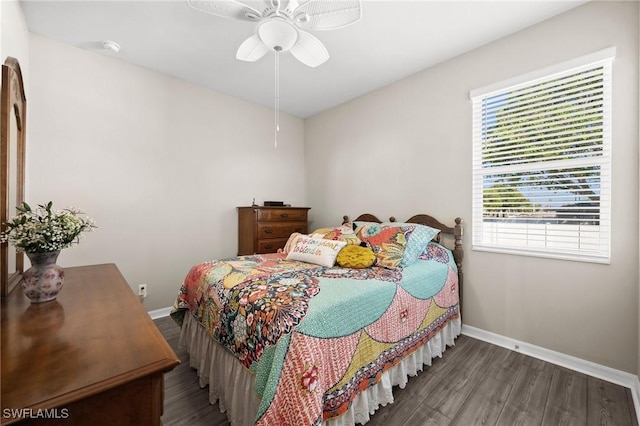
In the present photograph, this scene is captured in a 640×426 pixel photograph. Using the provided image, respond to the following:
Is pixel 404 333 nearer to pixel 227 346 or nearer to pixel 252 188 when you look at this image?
pixel 227 346

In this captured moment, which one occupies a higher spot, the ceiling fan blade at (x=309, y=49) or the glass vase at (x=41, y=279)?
the ceiling fan blade at (x=309, y=49)

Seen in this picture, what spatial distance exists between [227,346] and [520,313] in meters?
2.34

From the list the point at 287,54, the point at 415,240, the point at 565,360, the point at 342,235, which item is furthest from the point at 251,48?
the point at 565,360

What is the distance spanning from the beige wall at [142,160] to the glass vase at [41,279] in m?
1.72

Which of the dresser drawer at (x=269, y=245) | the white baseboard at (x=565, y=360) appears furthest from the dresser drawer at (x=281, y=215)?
the white baseboard at (x=565, y=360)

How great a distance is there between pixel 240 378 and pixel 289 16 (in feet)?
6.96

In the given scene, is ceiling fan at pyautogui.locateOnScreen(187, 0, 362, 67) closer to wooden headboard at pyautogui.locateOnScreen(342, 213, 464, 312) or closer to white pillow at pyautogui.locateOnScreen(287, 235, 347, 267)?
white pillow at pyautogui.locateOnScreen(287, 235, 347, 267)

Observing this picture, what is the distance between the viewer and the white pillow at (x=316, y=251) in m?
2.27

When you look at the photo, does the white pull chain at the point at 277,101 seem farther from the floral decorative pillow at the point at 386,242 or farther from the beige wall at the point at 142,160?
the floral decorative pillow at the point at 386,242

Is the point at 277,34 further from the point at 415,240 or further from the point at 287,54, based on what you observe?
the point at 415,240

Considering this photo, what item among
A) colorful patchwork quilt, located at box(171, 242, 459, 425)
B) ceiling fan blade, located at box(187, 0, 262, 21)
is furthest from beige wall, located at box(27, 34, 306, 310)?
ceiling fan blade, located at box(187, 0, 262, 21)

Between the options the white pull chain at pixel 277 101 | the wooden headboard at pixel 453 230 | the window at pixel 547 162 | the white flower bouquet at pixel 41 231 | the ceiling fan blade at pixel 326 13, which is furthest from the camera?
the white pull chain at pixel 277 101

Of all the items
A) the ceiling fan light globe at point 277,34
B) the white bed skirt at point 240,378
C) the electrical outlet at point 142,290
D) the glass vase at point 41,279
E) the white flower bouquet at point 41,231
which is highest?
the ceiling fan light globe at point 277,34

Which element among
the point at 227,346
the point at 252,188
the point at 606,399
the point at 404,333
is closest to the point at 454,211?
the point at 404,333
